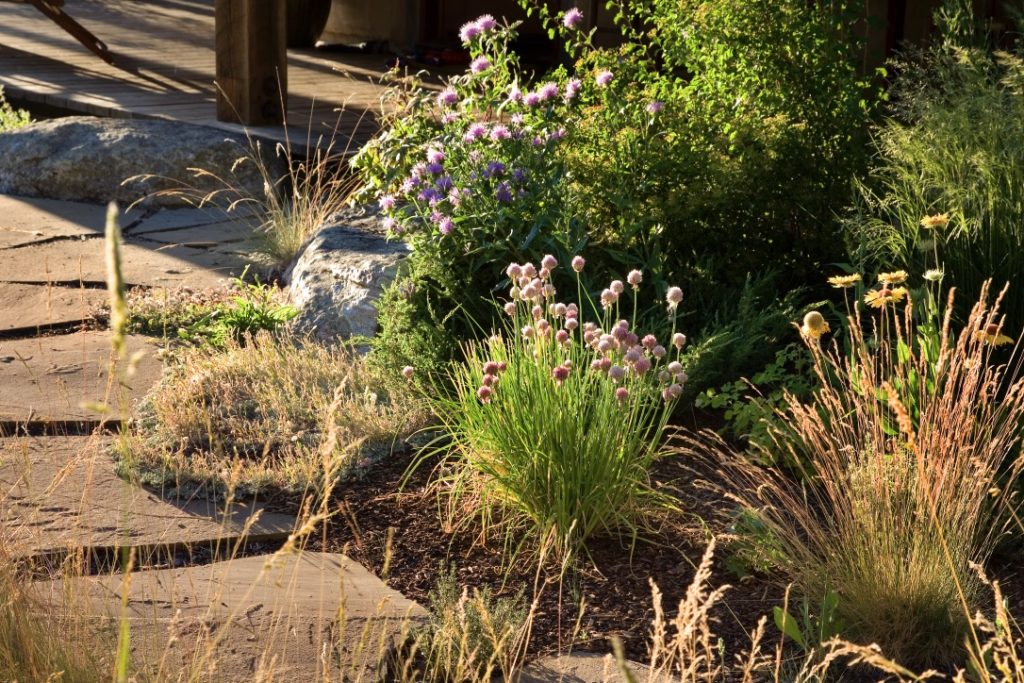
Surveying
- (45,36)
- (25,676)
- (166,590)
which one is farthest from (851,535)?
(45,36)

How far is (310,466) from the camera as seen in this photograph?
12.3 feet

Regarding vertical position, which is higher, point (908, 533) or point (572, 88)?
point (572, 88)

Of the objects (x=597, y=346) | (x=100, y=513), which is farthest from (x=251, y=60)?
(x=597, y=346)

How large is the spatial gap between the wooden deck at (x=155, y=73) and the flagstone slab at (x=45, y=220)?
3.89 ft

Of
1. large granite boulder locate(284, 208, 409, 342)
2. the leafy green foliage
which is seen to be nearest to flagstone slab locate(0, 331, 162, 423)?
the leafy green foliage

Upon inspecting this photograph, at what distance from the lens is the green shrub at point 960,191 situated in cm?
386

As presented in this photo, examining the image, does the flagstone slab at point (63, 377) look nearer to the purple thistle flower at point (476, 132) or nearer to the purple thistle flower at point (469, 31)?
the purple thistle flower at point (476, 132)

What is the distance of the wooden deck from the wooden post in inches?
5.9

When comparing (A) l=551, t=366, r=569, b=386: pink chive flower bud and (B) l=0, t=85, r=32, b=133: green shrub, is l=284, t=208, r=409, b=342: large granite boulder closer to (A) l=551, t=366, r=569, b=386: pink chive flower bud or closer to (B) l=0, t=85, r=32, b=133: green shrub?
(A) l=551, t=366, r=569, b=386: pink chive flower bud

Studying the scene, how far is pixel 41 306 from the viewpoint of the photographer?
18.4 feet

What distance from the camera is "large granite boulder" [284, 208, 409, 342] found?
497 cm

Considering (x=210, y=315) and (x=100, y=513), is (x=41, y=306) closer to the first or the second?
(x=210, y=315)

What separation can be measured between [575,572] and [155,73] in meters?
9.25

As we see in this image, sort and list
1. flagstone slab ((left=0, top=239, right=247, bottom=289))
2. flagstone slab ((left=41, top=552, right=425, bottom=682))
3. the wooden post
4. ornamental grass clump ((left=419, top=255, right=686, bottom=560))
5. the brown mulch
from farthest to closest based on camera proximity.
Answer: the wooden post → flagstone slab ((left=0, top=239, right=247, bottom=289)) → ornamental grass clump ((left=419, top=255, right=686, bottom=560)) → the brown mulch → flagstone slab ((left=41, top=552, right=425, bottom=682))
